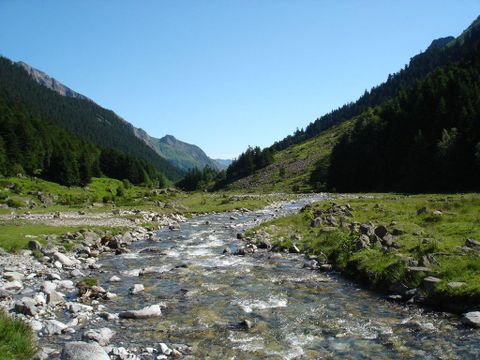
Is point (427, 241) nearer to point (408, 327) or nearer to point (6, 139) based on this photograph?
point (408, 327)

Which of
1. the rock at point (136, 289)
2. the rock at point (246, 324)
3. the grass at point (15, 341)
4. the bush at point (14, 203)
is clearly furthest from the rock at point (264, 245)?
the bush at point (14, 203)

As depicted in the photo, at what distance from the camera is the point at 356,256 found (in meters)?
21.7

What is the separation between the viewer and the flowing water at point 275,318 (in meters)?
11.8

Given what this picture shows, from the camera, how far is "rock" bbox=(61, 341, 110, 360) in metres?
10.1

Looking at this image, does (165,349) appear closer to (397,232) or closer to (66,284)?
(66,284)

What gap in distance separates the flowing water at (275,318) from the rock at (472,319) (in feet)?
A: 1.17

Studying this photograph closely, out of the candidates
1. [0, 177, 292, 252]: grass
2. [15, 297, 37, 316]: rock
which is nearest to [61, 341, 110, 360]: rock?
[15, 297, 37, 316]: rock

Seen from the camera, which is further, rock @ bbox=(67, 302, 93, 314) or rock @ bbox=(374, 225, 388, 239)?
rock @ bbox=(374, 225, 388, 239)

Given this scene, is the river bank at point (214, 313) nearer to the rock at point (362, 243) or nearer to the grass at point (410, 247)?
the grass at point (410, 247)

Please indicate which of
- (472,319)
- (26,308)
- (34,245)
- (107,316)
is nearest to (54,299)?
(26,308)

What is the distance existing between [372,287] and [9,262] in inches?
770

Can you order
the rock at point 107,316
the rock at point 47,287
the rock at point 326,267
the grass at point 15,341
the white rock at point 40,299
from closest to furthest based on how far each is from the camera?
the grass at point 15,341
the rock at point 107,316
the white rock at point 40,299
the rock at point 47,287
the rock at point 326,267

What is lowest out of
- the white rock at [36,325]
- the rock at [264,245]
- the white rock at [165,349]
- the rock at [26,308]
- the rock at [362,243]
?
the white rock at [165,349]

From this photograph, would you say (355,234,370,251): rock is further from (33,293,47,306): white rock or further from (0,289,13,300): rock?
(0,289,13,300): rock
